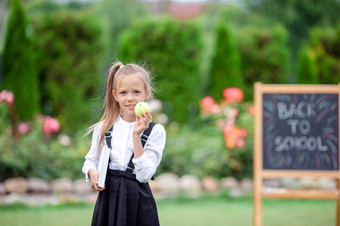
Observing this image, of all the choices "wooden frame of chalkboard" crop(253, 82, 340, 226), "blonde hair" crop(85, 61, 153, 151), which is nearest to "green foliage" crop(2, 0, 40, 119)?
"wooden frame of chalkboard" crop(253, 82, 340, 226)

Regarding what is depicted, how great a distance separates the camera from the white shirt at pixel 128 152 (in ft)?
8.48

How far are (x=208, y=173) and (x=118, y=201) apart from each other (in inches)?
200

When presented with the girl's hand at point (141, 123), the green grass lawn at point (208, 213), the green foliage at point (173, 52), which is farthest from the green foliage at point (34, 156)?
the girl's hand at point (141, 123)

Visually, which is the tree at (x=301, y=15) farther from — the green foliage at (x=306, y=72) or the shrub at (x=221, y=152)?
Answer: the shrub at (x=221, y=152)

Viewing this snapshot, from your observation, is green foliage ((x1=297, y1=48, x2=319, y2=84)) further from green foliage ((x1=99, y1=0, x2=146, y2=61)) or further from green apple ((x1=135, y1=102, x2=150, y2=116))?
green foliage ((x1=99, y1=0, x2=146, y2=61))

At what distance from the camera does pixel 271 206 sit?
22.5 feet

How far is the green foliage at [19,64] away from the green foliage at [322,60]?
6.55 metres

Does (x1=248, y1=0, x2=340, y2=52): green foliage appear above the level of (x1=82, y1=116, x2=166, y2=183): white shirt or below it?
above

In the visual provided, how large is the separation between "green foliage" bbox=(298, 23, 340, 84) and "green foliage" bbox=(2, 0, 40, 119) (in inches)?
258

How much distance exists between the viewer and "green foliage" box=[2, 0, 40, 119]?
931 centimetres

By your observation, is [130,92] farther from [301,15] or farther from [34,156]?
[301,15]

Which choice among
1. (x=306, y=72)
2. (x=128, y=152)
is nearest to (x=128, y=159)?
(x=128, y=152)

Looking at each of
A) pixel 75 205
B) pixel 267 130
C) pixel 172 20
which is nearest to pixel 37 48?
pixel 172 20

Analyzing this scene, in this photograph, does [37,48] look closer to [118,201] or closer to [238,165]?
[238,165]
